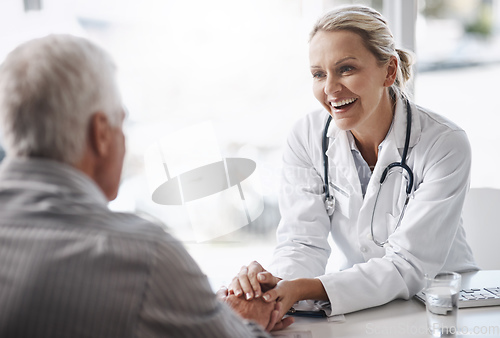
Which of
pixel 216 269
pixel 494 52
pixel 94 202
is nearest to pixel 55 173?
pixel 94 202

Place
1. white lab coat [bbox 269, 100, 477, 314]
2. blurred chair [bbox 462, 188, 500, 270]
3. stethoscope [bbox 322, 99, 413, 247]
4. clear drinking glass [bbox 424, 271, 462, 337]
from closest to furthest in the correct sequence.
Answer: clear drinking glass [bbox 424, 271, 462, 337], white lab coat [bbox 269, 100, 477, 314], stethoscope [bbox 322, 99, 413, 247], blurred chair [bbox 462, 188, 500, 270]

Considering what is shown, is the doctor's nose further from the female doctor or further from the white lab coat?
→ the white lab coat

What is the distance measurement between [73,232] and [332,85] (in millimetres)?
1046

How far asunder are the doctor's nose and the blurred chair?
0.66m

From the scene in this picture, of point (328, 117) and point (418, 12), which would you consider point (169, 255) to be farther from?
point (418, 12)

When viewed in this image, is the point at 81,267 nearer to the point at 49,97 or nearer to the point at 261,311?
the point at 49,97

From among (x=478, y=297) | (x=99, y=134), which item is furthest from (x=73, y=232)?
(x=478, y=297)

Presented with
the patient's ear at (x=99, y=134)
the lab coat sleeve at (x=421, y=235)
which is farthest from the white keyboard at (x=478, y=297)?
the patient's ear at (x=99, y=134)

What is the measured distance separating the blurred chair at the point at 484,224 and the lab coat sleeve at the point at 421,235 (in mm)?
391

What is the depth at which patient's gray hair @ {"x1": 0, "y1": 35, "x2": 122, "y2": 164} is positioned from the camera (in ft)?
2.56

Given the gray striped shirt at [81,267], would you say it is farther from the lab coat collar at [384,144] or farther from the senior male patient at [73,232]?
the lab coat collar at [384,144]

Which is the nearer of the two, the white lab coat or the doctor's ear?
the white lab coat

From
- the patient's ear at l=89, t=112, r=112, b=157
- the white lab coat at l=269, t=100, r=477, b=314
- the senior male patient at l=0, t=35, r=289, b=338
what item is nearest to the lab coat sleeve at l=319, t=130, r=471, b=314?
the white lab coat at l=269, t=100, r=477, b=314

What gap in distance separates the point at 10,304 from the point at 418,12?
7.38 feet
